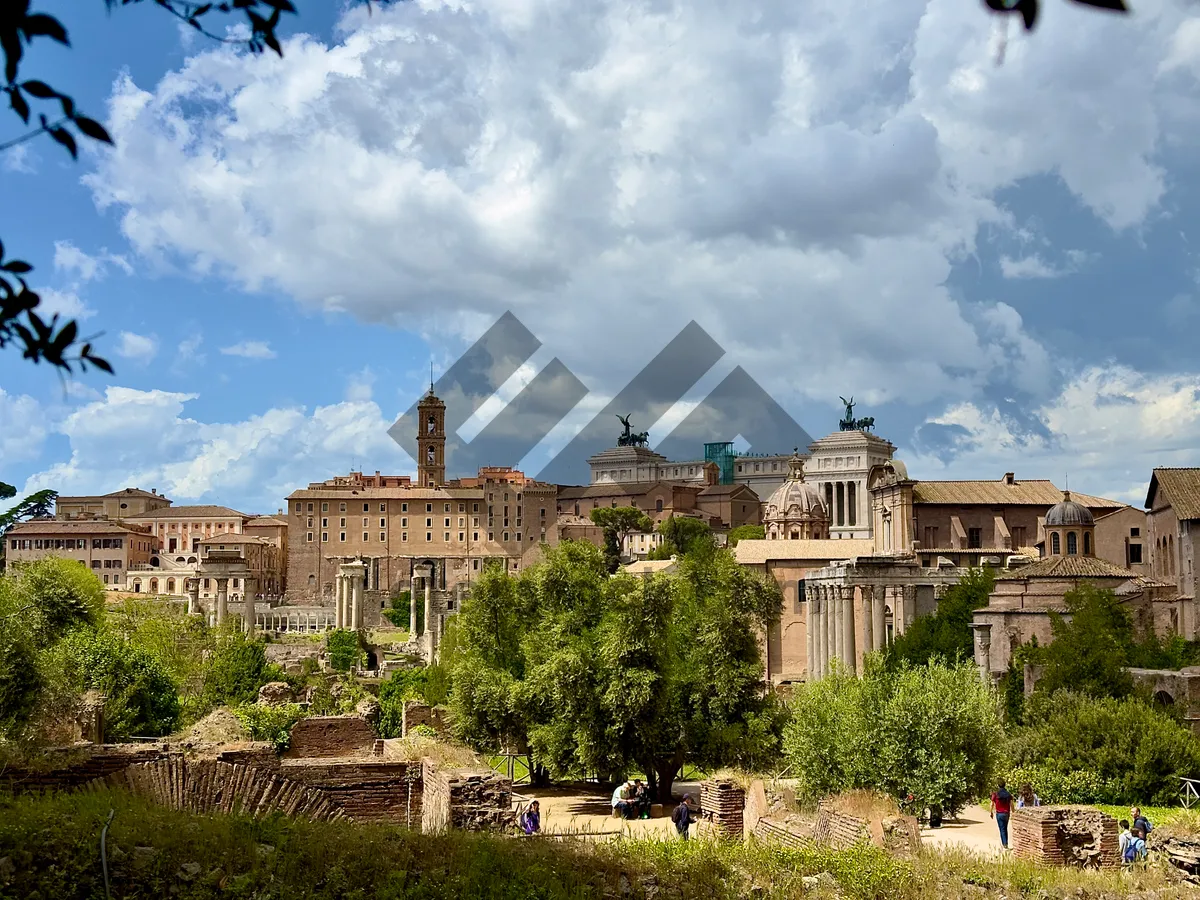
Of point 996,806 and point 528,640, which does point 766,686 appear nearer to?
point 528,640

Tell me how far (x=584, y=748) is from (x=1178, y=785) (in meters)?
12.2

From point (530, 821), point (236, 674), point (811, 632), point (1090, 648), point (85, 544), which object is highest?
point (85, 544)

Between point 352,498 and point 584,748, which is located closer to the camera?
point 584,748

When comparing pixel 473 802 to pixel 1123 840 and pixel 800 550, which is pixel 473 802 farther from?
pixel 800 550

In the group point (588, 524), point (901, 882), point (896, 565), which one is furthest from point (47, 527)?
point (901, 882)

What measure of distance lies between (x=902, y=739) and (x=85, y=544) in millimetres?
101588

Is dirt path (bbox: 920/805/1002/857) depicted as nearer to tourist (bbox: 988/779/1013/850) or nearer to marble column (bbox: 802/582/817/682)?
tourist (bbox: 988/779/1013/850)

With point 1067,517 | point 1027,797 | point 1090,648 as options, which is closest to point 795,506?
point 1067,517

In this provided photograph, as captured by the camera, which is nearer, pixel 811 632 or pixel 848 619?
pixel 848 619

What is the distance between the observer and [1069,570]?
4228 cm

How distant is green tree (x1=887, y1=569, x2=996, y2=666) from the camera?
4419 cm

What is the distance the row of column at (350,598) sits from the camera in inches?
3531

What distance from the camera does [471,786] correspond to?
13875 mm

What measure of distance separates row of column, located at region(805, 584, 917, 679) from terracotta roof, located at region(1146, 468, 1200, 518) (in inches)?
445
